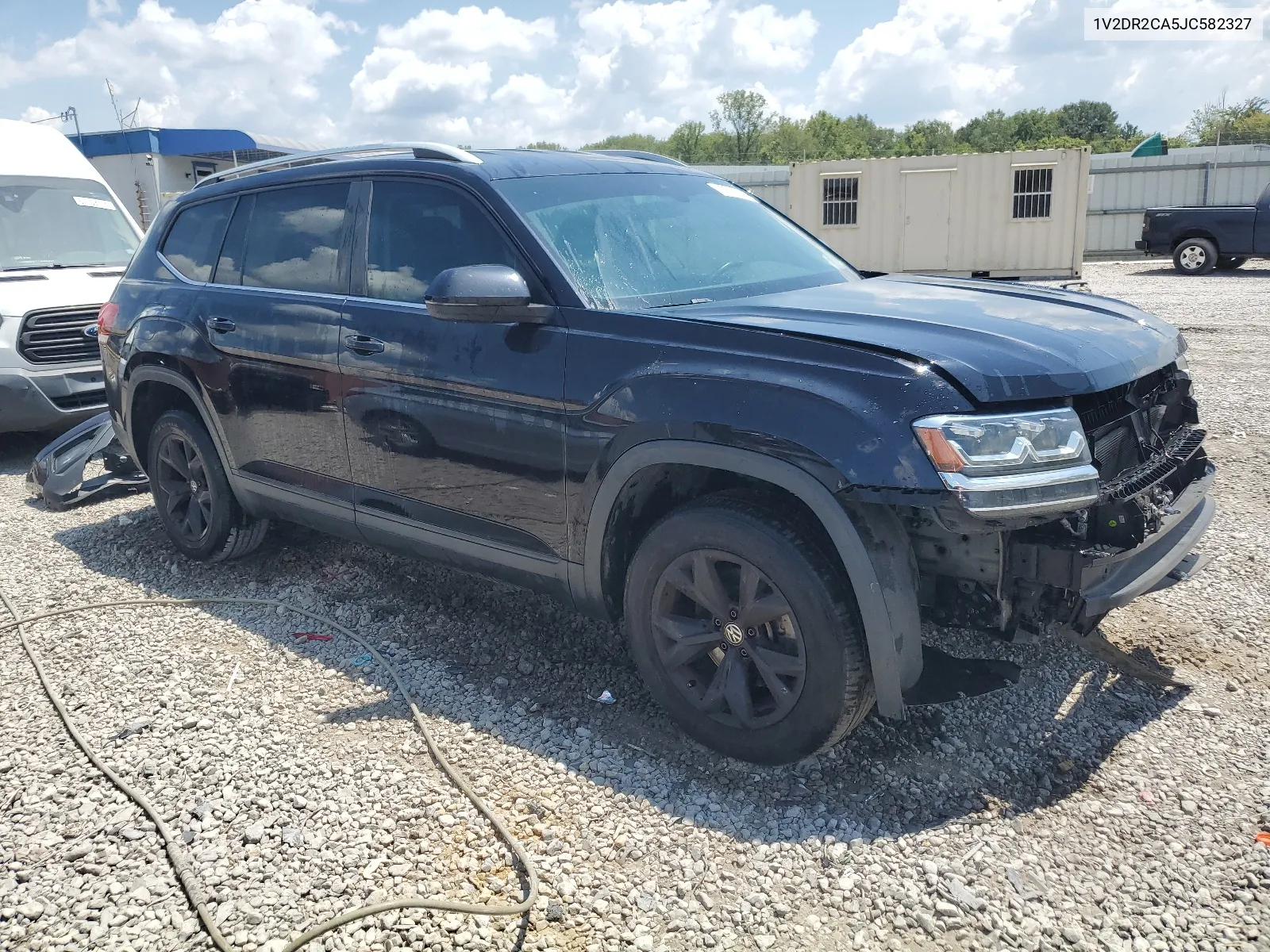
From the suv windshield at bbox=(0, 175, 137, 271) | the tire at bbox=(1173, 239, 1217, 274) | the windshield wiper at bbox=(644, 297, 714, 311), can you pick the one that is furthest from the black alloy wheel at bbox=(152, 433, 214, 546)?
the tire at bbox=(1173, 239, 1217, 274)

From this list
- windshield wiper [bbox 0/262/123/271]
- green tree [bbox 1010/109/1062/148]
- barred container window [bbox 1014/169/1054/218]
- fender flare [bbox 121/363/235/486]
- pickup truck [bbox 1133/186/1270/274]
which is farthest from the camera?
green tree [bbox 1010/109/1062/148]

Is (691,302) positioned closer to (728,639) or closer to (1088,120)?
(728,639)

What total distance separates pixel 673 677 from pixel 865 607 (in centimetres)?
76

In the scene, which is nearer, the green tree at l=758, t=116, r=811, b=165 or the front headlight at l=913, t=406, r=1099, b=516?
the front headlight at l=913, t=406, r=1099, b=516

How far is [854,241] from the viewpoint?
2159 centimetres

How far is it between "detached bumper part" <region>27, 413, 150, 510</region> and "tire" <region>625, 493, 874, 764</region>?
4.73 meters

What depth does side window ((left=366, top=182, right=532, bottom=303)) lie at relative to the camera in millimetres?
3684

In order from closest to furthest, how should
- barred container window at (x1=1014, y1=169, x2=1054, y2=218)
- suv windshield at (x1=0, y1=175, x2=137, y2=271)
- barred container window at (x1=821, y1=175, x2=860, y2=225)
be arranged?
suv windshield at (x1=0, y1=175, x2=137, y2=271)
barred container window at (x1=1014, y1=169, x2=1054, y2=218)
barred container window at (x1=821, y1=175, x2=860, y2=225)

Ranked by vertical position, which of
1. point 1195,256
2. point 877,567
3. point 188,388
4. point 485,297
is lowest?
point 1195,256

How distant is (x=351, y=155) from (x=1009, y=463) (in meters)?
3.09

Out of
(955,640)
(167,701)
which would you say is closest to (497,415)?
(167,701)

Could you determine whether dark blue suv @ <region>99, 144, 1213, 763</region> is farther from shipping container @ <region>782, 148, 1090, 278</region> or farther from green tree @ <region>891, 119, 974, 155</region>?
green tree @ <region>891, 119, 974, 155</region>

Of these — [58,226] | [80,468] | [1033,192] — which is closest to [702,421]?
[80,468]

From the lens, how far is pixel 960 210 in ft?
67.6
